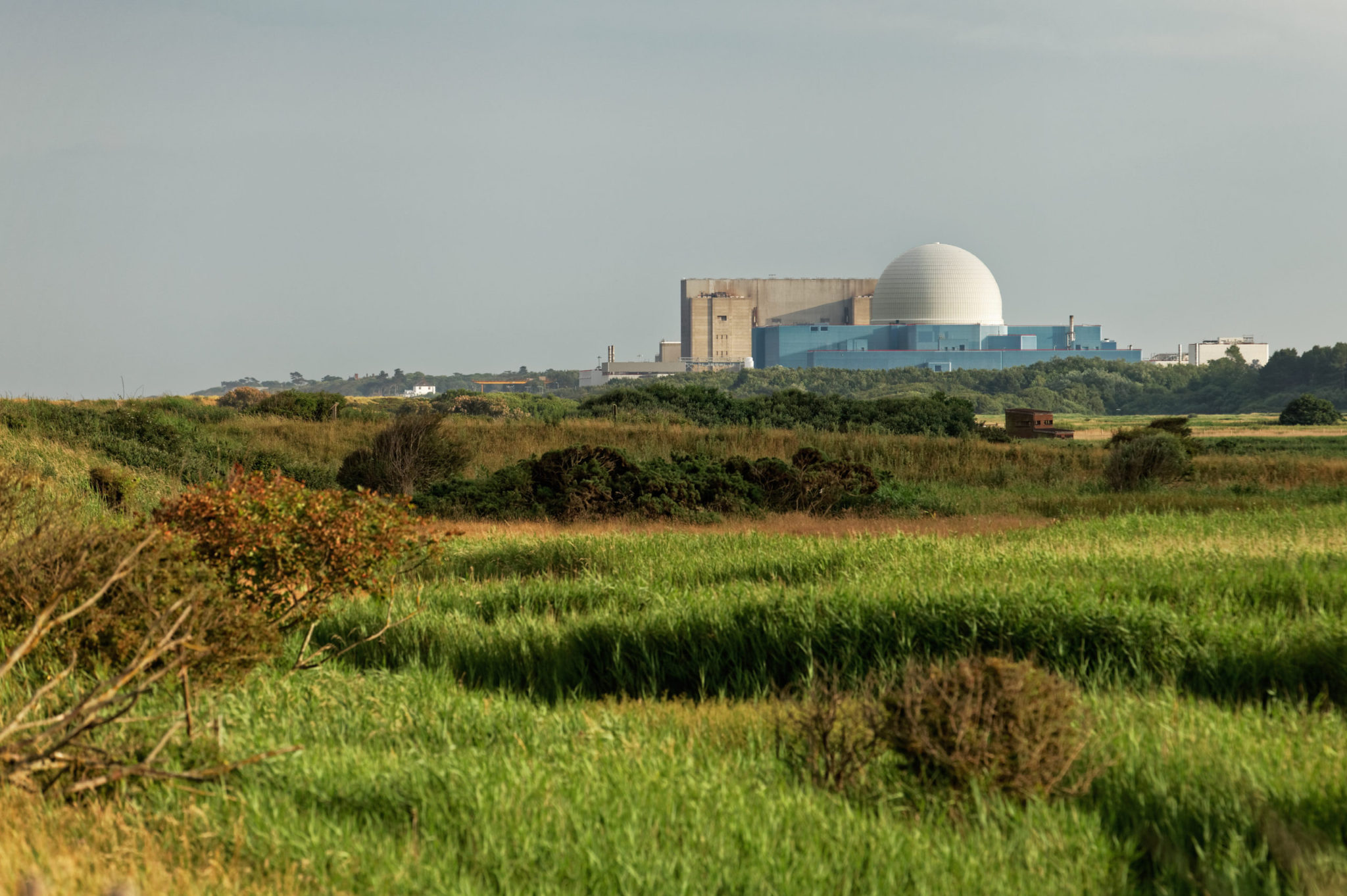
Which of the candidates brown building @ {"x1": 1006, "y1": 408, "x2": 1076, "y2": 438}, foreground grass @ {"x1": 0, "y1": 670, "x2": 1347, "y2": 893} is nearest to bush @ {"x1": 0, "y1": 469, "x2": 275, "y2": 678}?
foreground grass @ {"x1": 0, "y1": 670, "x2": 1347, "y2": 893}

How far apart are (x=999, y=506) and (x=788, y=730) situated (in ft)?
43.7

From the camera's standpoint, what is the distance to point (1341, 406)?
189ft

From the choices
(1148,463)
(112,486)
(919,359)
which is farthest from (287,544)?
(919,359)

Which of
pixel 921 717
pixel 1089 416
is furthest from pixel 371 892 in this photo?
pixel 1089 416

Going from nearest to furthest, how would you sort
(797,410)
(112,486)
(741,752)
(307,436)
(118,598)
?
(741,752) < (118,598) < (112,486) < (307,436) < (797,410)

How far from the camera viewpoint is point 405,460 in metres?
20.6

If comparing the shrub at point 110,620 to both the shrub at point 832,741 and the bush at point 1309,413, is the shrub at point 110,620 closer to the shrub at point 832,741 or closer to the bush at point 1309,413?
the shrub at point 832,741

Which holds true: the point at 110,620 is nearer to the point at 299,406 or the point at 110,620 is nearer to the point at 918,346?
the point at 299,406

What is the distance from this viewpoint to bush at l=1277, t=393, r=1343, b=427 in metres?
44.8

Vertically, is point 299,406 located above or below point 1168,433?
above

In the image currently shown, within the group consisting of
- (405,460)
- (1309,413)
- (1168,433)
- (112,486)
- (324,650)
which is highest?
(1168,433)

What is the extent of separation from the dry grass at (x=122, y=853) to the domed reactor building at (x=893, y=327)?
88.5 m

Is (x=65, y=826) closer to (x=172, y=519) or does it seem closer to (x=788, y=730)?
(x=788, y=730)

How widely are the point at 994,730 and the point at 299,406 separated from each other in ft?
115
